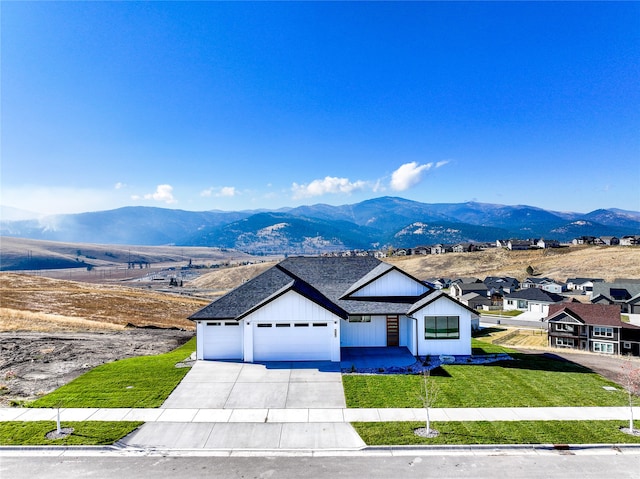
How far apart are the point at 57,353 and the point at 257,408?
16401 millimetres

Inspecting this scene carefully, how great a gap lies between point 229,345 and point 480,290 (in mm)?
71982

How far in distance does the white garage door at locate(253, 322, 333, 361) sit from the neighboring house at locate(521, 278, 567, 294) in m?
76.9

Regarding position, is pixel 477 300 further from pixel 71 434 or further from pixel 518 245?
pixel 518 245

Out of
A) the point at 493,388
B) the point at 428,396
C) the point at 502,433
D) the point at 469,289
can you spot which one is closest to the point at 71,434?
the point at 428,396

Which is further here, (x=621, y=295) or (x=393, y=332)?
(x=621, y=295)

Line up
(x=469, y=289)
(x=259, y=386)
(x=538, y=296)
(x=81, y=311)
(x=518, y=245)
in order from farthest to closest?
(x=518, y=245) < (x=469, y=289) < (x=538, y=296) < (x=81, y=311) < (x=259, y=386)

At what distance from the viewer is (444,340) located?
84.6ft

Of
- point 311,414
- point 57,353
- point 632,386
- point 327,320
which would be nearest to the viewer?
point 632,386

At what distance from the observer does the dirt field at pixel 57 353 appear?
20.1m

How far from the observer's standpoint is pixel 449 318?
25.8 metres

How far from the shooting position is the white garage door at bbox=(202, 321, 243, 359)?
24797 millimetres

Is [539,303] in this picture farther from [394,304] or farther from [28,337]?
[28,337]

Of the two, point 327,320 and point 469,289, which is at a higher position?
point 327,320

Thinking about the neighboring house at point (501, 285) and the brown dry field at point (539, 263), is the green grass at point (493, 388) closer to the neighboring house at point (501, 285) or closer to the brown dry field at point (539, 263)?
the neighboring house at point (501, 285)
